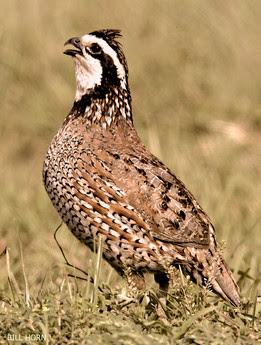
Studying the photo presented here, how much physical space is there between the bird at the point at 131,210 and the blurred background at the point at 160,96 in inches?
61.5

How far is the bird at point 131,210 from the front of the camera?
436cm

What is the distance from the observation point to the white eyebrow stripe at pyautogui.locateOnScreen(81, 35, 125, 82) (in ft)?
16.3

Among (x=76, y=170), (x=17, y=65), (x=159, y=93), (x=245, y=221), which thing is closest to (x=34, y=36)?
(x=17, y=65)

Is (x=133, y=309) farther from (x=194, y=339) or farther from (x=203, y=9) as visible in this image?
(x=203, y=9)

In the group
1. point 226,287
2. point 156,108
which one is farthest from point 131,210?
point 156,108

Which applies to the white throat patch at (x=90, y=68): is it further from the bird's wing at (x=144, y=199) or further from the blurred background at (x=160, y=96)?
the blurred background at (x=160, y=96)

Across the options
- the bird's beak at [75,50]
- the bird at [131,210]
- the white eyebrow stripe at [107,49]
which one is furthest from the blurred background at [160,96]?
the bird's beak at [75,50]

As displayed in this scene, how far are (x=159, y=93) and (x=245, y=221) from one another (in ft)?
9.22

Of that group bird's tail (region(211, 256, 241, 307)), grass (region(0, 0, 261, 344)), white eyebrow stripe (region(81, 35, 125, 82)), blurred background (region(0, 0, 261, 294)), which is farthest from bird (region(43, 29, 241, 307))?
blurred background (region(0, 0, 261, 294))

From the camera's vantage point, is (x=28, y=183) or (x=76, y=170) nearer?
(x=76, y=170)

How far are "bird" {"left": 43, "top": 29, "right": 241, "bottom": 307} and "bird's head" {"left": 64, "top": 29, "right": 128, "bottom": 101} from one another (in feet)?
1.38

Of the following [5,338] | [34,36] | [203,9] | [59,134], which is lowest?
[5,338]

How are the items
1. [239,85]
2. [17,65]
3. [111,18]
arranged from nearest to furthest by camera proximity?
[239,85], [17,65], [111,18]

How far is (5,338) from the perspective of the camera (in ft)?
11.4
